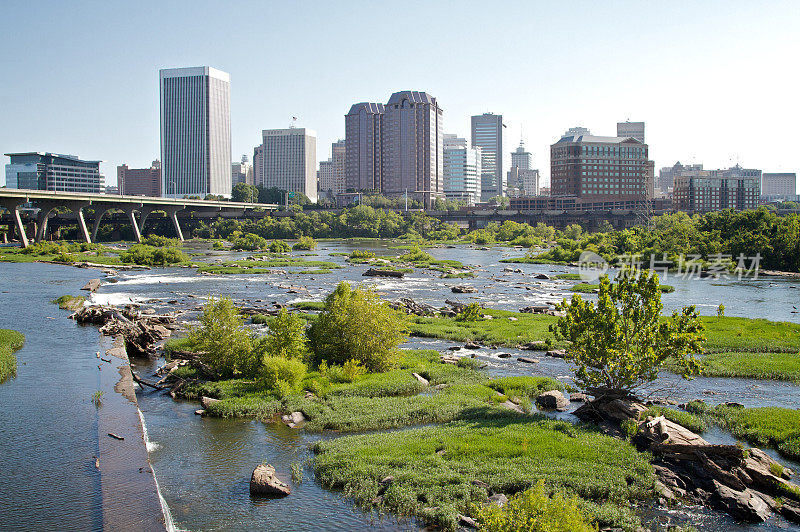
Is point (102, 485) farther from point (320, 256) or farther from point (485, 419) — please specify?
point (320, 256)

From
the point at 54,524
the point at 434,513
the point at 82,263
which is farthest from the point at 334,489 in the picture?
the point at 82,263

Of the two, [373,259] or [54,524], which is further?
[373,259]

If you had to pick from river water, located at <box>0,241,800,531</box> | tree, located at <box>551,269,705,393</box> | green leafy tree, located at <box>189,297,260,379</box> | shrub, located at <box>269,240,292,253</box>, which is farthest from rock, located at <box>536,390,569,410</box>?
shrub, located at <box>269,240,292,253</box>

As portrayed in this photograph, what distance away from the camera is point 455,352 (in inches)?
1807

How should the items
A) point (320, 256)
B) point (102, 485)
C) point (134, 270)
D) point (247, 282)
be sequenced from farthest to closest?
point (320, 256) < point (134, 270) < point (247, 282) < point (102, 485)

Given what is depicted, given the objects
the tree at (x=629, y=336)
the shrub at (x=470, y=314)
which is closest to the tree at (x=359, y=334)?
the tree at (x=629, y=336)

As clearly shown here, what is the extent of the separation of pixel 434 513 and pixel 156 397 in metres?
18.9

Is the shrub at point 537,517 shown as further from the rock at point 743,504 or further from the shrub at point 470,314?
the shrub at point 470,314

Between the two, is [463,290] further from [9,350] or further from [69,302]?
[9,350]

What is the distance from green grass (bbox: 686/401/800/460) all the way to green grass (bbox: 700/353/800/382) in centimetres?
787

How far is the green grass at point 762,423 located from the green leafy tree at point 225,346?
24.0 m

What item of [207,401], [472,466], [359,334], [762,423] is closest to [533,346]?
[359,334]

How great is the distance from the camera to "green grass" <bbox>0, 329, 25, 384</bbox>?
1449 inches

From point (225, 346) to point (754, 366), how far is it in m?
32.8
